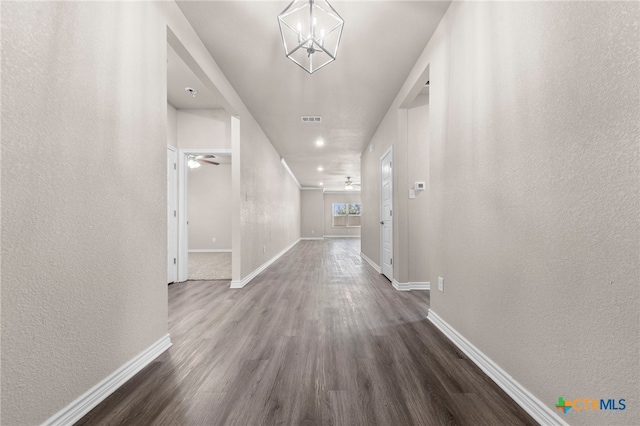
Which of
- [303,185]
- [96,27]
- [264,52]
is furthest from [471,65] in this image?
[303,185]

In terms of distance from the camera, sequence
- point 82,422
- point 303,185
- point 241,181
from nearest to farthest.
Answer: point 82,422, point 241,181, point 303,185

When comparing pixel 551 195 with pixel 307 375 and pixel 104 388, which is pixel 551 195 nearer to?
pixel 307 375

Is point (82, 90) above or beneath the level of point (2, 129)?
above

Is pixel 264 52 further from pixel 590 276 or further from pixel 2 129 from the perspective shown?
pixel 590 276

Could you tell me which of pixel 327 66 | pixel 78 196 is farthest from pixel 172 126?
pixel 78 196

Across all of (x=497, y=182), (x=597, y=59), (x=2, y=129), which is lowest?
(x=497, y=182)

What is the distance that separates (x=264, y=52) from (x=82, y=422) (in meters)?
3.06

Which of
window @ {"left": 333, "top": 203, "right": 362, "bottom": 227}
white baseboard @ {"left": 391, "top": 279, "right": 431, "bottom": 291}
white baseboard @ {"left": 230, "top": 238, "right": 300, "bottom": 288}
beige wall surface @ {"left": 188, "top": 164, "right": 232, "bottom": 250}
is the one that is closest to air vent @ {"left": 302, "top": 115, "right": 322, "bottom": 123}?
white baseboard @ {"left": 230, "top": 238, "right": 300, "bottom": 288}

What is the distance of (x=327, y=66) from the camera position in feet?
9.23

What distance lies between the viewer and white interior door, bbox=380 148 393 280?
3795 millimetres

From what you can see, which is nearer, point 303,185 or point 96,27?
point 96,27

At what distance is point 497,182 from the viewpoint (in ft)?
4.86

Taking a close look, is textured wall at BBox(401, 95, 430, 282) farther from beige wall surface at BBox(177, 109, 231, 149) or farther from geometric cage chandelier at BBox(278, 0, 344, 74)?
beige wall surface at BBox(177, 109, 231, 149)

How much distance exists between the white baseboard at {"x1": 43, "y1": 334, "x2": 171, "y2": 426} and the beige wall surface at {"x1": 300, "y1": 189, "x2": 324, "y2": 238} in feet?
36.2
